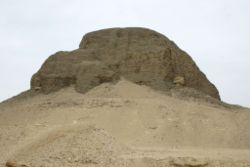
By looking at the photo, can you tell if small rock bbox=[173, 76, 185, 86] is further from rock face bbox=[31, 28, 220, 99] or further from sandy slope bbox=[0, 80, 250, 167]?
sandy slope bbox=[0, 80, 250, 167]

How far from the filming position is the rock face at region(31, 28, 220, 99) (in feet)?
110

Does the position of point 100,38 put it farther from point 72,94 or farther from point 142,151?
point 142,151

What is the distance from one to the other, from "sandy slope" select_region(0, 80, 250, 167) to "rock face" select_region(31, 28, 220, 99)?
2.77 ft

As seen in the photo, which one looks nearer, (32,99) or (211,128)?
(211,128)

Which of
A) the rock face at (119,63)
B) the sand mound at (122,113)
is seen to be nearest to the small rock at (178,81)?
the sand mound at (122,113)

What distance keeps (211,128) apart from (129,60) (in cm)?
763

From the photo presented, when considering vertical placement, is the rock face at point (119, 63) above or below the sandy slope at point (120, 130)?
above

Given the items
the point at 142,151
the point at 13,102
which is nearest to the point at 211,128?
the point at 142,151

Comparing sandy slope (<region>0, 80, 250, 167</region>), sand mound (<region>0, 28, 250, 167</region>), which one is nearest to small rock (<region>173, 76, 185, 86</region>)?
sand mound (<region>0, 28, 250, 167</region>)

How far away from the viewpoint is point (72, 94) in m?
32.7

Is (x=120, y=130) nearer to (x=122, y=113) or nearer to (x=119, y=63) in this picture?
(x=122, y=113)

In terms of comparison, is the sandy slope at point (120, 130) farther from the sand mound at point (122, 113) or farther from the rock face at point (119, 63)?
the rock face at point (119, 63)

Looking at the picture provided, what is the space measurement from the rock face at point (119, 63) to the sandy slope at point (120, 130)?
84 centimetres

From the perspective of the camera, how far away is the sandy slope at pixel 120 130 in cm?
2077
